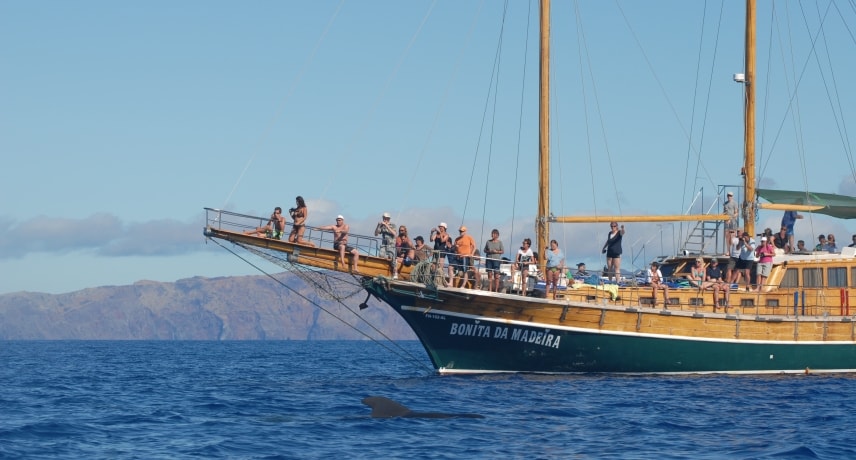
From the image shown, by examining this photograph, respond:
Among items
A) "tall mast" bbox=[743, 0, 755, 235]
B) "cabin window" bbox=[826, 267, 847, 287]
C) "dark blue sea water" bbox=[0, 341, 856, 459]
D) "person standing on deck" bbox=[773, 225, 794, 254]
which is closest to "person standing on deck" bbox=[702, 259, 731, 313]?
"dark blue sea water" bbox=[0, 341, 856, 459]

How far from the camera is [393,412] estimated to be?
26078 millimetres

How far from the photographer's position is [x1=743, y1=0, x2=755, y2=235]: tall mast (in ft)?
135

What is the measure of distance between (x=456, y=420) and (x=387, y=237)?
35.5ft

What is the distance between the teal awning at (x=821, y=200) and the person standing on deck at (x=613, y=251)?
282 inches

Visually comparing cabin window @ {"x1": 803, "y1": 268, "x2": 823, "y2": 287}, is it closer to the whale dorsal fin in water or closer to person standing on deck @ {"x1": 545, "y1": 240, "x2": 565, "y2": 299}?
person standing on deck @ {"x1": 545, "y1": 240, "x2": 565, "y2": 299}

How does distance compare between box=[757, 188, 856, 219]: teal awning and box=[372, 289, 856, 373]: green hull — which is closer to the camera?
box=[372, 289, 856, 373]: green hull

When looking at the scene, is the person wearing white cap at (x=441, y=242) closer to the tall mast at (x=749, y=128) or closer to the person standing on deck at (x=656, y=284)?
the person standing on deck at (x=656, y=284)

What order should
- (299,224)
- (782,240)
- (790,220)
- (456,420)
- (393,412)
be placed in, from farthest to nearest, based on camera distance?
(790,220), (782,240), (299,224), (393,412), (456,420)

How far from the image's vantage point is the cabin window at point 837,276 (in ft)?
126

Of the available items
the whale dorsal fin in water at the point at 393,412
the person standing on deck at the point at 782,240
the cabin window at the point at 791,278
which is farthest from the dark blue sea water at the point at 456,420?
the person standing on deck at the point at 782,240

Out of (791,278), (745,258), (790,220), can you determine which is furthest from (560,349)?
(790,220)

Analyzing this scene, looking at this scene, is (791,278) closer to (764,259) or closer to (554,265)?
(764,259)

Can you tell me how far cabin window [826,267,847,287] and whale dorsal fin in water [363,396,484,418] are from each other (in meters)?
16.7

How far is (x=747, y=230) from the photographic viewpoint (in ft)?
135
